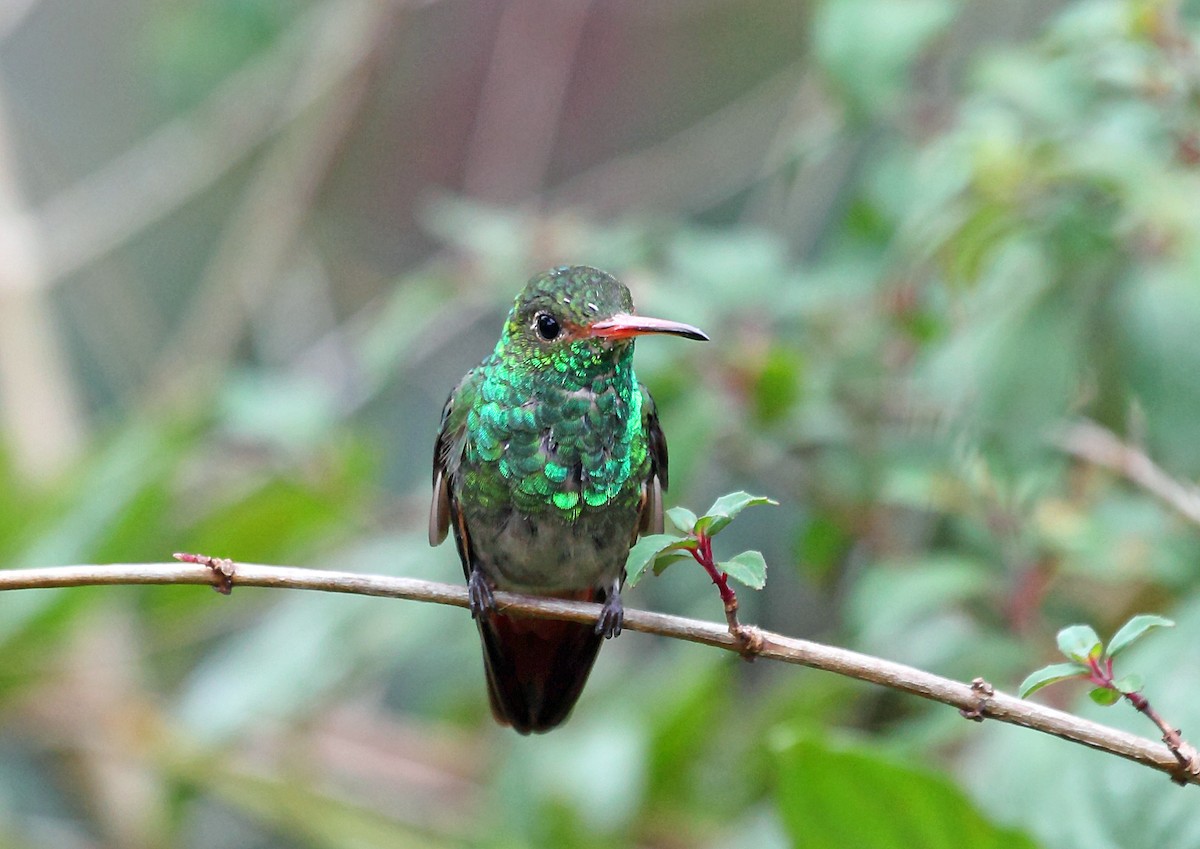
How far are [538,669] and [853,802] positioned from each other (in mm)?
647

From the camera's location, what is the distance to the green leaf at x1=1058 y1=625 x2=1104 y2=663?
146cm

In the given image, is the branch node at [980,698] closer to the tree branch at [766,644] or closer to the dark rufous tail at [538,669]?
the tree branch at [766,644]

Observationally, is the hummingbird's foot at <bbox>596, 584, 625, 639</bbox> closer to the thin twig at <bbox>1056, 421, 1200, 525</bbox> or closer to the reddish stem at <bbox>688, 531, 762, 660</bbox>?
the reddish stem at <bbox>688, 531, 762, 660</bbox>

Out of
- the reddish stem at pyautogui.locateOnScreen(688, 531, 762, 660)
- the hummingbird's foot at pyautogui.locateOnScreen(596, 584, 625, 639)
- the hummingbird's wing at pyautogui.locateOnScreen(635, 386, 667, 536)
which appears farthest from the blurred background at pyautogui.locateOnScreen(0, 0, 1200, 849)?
the reddish stem at pyautogui.locateOnScreen(688, 531, 762, 660)

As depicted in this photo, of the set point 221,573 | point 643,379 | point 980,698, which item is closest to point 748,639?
point 980,698

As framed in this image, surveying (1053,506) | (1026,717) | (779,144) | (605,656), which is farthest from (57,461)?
(1026,717)

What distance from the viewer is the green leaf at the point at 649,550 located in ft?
4.89

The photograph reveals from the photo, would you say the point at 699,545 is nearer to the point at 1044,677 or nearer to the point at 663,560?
the point at 663,560

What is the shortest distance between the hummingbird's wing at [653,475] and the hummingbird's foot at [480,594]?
0.28m

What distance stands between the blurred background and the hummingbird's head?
63 cm

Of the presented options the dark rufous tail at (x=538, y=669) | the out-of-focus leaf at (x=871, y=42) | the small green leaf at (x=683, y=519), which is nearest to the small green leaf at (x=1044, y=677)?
the small green leaf at (x=683, y=519)

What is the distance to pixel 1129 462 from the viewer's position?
2.55 metres

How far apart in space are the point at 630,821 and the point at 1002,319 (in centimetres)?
Result: 184

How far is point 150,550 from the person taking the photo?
4.20m
